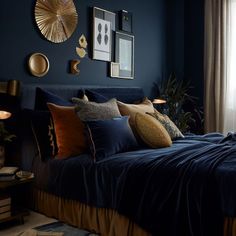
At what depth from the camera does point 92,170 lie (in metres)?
2.42

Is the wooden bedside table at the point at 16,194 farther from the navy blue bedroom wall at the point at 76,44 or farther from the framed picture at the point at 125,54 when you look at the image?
the framed picture at the point at 125,54

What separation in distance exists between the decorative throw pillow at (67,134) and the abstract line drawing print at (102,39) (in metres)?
1.32

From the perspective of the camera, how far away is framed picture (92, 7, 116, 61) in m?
3.78

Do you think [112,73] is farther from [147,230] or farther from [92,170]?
[147,230]

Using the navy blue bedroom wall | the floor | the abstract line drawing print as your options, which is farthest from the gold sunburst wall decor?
the floor

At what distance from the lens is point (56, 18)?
3.35m

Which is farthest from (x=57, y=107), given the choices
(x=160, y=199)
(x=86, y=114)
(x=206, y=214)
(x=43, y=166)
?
(x=206, y=214)

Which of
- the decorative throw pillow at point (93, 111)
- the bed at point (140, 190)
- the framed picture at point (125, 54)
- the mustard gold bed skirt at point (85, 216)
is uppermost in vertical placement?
the framed picture at point (125, 54)

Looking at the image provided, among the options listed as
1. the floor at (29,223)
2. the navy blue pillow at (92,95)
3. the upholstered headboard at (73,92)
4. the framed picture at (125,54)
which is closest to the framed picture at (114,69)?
the framed picture at (125,54)

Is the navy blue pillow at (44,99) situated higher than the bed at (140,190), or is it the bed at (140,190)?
the navy blue pillow at (44,99)

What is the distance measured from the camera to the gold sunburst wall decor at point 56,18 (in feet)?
10.6

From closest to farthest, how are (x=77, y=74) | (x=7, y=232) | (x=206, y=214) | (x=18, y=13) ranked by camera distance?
(x=206, y=214) < (x=7, y=232) < (x=18, y=13) < (x=77, y=74)

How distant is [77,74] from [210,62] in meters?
2.21

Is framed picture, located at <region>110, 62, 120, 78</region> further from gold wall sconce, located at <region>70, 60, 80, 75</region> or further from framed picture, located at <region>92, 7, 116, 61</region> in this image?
gold wall sconce, located at <region>70, 60, 80, 75</region>
